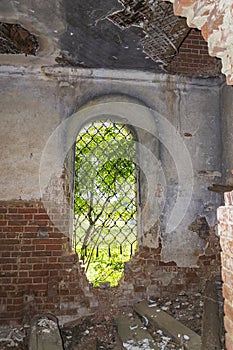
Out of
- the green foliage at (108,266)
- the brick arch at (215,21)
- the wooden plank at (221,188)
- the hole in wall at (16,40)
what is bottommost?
the green foliage at (108,266)

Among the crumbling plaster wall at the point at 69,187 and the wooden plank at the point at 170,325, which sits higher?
the crumbling plaster wall at the point at 69,187

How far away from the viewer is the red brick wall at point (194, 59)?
3.85 meters

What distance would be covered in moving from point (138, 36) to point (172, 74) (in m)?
0.96

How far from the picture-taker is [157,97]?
4.18 meters

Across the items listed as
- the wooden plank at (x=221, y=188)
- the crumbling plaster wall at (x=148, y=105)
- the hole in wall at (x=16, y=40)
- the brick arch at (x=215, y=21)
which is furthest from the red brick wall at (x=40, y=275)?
the brick arch at (x=215, y=21)

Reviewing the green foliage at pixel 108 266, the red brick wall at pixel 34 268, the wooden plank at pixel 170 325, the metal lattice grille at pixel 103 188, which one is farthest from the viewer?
the green foliage at pixel 108 266

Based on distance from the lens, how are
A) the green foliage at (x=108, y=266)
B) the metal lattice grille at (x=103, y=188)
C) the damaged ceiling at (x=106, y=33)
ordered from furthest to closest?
1. the green foliage at (x=108, y=266)
2. the metal lattice grille at (x=103, y=188)
3. the damaged ceiling at (x=106, y=33)

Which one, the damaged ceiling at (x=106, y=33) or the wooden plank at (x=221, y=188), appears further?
the wooden plank at (x=221, y=188)

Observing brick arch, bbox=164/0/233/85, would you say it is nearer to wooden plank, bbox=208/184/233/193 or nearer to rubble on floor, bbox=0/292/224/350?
rubble on floor, bbox=0/292/224/350

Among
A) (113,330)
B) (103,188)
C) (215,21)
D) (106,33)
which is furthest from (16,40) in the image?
(113,330)

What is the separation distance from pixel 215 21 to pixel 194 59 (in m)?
2.59

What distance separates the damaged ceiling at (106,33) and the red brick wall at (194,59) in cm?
19

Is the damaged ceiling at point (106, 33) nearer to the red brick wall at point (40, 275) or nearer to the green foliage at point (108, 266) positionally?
the red brick wall at point (40, 275)

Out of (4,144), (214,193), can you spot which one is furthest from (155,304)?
(4,144)
